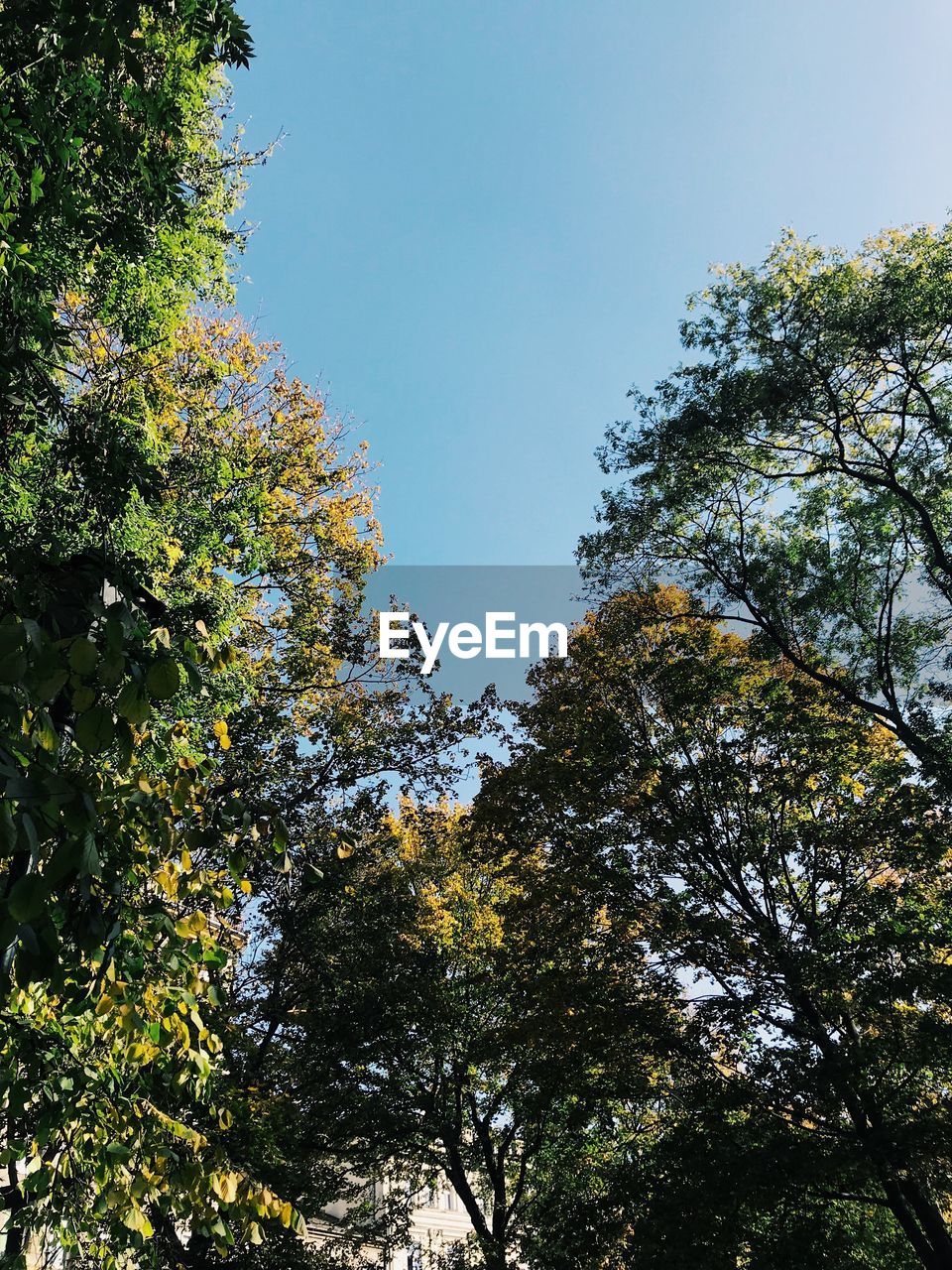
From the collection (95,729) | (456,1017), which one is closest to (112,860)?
(95,729)

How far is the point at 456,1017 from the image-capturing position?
18.0 m

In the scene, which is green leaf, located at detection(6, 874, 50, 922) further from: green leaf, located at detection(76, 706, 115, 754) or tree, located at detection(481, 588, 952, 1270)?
tree, located at detection(481, 588, 952, 1270)

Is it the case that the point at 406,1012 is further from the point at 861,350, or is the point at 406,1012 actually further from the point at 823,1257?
the point at 861,350

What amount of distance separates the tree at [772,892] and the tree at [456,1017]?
1.14 meters

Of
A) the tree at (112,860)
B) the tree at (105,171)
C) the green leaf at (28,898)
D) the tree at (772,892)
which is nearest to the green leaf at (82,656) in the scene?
the tree at (112,860)

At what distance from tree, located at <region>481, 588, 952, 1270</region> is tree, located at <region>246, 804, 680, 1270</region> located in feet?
3.74

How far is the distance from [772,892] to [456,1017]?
8.54 meters

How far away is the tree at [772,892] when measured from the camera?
400 inches

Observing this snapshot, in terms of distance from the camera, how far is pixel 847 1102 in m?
10.1

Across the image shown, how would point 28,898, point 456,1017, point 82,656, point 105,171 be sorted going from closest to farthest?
point 28,898, point 82,656, point 105,171, point 456,1017

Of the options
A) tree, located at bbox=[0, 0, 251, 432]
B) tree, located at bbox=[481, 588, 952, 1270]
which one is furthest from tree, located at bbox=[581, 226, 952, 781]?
tree, located at bbox=[0, 0, 251, 432]

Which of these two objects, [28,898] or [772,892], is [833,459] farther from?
[28,898]

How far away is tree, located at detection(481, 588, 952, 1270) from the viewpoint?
10.2 m

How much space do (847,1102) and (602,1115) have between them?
5.03 m
